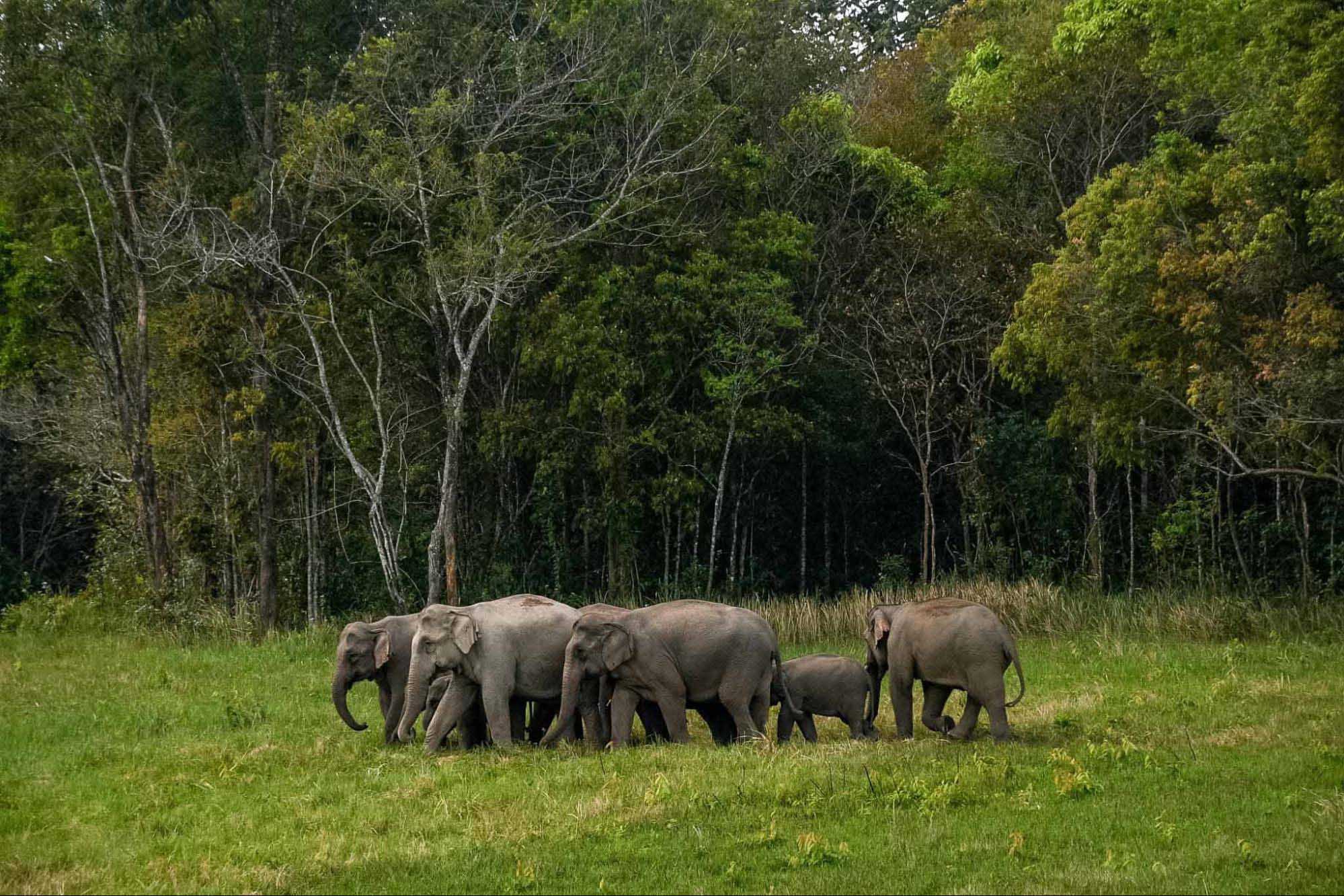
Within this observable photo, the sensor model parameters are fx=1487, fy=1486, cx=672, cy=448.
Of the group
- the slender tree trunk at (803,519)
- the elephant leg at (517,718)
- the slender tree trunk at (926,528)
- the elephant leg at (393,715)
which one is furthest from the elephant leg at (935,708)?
the slender tree trunk at (803,519)

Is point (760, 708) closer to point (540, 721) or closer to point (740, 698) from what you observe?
point (740, 698)

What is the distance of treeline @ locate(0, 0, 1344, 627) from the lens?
26.8 m

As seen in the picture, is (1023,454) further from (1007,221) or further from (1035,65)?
(1035,65)

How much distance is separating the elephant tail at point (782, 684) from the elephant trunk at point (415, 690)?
11.1 ft

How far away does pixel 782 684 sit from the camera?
1484 cm

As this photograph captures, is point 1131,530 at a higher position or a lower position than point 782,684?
higher

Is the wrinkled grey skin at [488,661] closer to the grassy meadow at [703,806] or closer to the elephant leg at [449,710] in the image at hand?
the elephant leg at [449,710]

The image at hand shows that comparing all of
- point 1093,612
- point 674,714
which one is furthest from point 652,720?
point 1093,612

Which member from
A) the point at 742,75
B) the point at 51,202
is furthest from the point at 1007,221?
the point at 51,202

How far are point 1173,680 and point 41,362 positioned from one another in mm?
27769

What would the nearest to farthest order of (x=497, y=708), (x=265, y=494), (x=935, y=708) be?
1. (x=497, y=708)
2. (x=935, y=708)
3. (x=265, y=494)

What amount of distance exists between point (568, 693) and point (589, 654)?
1.37 feet

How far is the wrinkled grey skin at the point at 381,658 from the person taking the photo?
1561 centimetres

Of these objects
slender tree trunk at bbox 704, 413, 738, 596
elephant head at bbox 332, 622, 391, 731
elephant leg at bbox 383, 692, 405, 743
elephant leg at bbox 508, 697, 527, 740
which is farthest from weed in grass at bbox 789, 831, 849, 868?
slender tree trunk at bbox 704, 413, 738, 596
